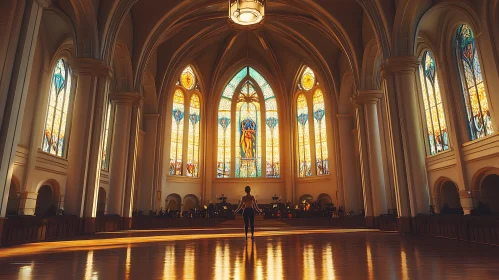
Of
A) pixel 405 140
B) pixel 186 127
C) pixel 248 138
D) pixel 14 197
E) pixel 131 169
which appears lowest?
pixel 14 197

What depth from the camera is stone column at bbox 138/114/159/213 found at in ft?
67.1

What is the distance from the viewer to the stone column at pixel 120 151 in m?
14.7

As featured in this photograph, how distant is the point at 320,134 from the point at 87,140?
57.9 ft

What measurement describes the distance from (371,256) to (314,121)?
838 inches

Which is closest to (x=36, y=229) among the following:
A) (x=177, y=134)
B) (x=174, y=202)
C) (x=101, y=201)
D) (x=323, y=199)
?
(x=101, y=201)

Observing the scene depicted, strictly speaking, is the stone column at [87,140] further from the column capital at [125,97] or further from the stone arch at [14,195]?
the stone arch at [14,195]

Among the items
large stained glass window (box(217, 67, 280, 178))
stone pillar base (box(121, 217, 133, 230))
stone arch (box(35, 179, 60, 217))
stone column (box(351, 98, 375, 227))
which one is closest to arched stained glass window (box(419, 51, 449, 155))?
stone column (box(351, 98, 375, 227))

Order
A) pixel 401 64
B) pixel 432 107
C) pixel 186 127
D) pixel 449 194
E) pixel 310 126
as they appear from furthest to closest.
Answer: pixel 310 126, pixel 186 127, pixel 432 107, pixel 449 194, pixel 401 64

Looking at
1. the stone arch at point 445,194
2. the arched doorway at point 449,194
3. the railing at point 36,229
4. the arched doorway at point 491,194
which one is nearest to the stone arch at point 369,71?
the stone arch at point 445,194

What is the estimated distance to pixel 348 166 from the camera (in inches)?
814

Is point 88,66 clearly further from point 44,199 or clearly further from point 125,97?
point 44,199

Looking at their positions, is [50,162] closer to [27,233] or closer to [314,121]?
[27,233]

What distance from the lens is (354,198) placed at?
1997 cm

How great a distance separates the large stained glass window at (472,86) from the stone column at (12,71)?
1483cm
